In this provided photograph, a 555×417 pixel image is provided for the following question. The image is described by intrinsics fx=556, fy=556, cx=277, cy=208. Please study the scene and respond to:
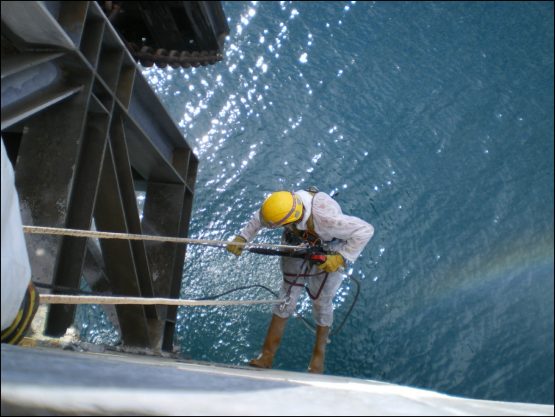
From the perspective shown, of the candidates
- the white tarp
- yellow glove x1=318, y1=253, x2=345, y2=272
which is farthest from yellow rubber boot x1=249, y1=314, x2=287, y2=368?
the white tarp

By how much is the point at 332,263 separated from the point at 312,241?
0.33 meters

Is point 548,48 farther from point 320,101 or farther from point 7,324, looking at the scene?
point 7,324

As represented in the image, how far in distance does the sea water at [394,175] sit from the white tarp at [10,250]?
522 cm

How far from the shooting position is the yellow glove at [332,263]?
5266 millimetres

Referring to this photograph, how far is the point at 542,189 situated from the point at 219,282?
245 inches

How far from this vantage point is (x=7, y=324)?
6.27 ft

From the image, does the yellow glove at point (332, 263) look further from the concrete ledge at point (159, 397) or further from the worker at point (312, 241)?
the concrete ledge at point (159, 397)

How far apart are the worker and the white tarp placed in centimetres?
305

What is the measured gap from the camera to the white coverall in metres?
5.25

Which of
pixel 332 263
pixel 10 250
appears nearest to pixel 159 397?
pixel 10 250

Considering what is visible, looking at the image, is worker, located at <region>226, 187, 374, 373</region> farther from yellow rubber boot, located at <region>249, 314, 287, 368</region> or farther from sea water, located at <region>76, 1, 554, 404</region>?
sea water, located at <region>76, 1, 554, 404</region>

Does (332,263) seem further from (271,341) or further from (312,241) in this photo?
(271,341)

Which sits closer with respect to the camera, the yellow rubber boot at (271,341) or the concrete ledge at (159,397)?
the concrete ledge at (159,397)

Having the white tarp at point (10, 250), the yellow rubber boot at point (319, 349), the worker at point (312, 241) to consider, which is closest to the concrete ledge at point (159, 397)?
the white tarp at point (10, 250)
